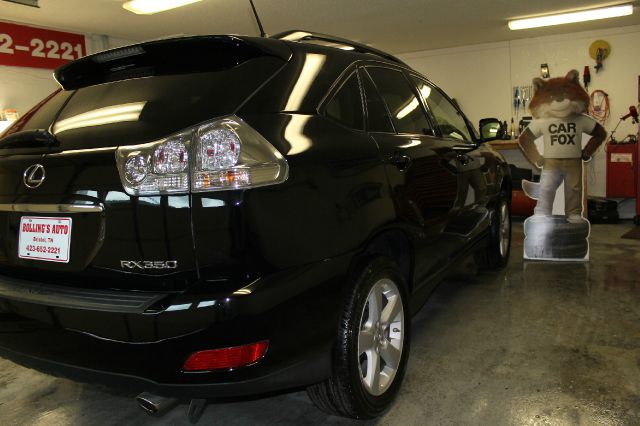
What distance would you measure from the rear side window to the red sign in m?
5.13

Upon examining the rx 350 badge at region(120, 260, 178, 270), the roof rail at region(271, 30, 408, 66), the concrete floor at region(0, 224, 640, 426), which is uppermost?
the roof rail at region(271, 30, 408, 66)

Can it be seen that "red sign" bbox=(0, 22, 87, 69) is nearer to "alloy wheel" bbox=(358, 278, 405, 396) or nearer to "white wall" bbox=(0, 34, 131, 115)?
"white wall" bbox=(0, 34, 131, 115)

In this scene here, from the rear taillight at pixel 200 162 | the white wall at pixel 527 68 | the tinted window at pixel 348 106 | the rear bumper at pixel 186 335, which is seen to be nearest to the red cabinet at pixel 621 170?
the white wall at pixel 527 68

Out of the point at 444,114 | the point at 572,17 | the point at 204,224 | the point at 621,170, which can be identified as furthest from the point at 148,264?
the point at 621,170

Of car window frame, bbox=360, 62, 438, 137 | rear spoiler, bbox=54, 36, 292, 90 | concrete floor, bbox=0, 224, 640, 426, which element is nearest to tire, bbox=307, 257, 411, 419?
Answer: concrete floor, bbox=0, 224, 640, 426

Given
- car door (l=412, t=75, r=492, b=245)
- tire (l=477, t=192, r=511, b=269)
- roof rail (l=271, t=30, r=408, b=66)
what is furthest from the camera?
tire (l=477, t=192, r=511, b=269)

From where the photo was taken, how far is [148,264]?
1.26 metres

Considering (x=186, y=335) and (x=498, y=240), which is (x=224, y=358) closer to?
(x=186, y=335)

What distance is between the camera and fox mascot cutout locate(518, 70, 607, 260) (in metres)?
4.12

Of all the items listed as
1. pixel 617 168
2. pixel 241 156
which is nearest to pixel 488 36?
pixel 617 168

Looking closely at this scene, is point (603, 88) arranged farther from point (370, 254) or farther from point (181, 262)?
point (181, 262)

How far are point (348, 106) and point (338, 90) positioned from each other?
0.08 metres

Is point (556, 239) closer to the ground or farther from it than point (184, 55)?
closer to the ground

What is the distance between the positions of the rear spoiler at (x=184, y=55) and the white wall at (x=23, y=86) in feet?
16.1
